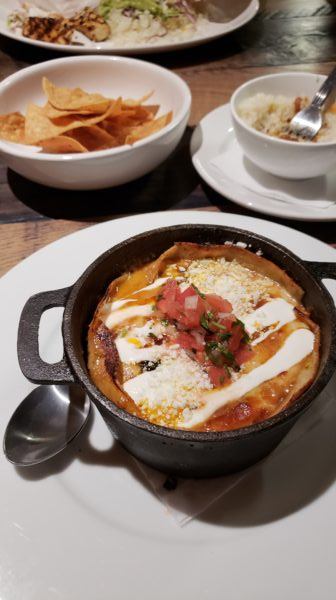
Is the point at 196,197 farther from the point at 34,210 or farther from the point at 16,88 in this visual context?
the point at 16,88

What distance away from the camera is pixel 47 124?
207cm

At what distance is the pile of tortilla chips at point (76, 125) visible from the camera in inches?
78.7

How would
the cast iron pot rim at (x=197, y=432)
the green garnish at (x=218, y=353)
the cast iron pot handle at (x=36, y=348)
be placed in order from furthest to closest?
1. the green garnish at (x=218, y=353)
2. the cast iron pot handle at (x=36, y=348)
3. the cast iron pot rim at (x=197, y=432)

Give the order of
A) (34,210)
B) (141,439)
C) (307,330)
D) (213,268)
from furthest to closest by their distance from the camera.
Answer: (34,210)
(213,268)
(307,330)
(141,439)

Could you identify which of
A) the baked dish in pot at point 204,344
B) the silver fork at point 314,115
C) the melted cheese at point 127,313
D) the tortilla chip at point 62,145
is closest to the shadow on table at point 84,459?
the baked dish in pot at point 204,344

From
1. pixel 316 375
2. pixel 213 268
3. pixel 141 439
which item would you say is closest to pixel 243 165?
pixel 213 268

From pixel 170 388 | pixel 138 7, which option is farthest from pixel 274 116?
pixel 138 7

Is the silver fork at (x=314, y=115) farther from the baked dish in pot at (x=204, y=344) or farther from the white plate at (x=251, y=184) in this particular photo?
the baked dish in pot at (x=204, y=344)

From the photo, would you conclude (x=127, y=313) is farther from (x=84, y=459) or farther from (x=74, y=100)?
(x=74, y=100)

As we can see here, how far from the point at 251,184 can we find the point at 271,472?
1.25 m

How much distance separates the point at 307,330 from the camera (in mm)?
1259

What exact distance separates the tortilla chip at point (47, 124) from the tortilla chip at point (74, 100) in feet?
0.12

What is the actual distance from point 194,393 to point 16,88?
6.38ft

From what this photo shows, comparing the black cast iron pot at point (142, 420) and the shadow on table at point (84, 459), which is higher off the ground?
the black cast iron pot at point (142, 420)
